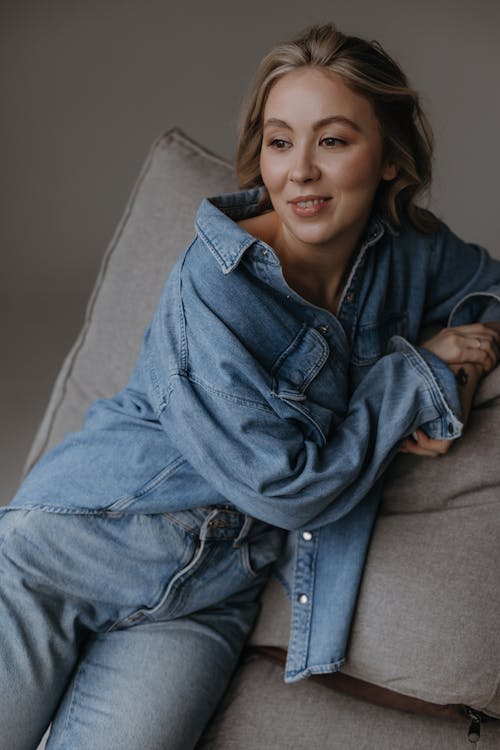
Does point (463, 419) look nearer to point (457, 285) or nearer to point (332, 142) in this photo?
point (457, 285)

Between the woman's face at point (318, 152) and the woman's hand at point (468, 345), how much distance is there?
276 mm

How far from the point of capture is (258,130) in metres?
1.75

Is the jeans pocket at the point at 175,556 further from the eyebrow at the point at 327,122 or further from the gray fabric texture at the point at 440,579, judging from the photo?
the eyebrow at the point at 327,122

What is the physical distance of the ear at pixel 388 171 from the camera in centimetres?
174

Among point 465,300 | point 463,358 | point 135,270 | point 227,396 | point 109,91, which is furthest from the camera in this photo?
point 109,91

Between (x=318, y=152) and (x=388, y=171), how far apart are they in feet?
0.67

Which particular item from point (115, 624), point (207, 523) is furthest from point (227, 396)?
point (115, 624)

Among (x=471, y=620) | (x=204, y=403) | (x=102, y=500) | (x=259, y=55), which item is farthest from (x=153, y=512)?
(x=259, y=55)

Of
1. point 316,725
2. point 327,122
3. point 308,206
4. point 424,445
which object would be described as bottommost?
point 316,725

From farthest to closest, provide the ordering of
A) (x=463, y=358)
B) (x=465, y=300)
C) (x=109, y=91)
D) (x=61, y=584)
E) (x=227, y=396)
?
(x=109, y=91) < (x=465, y=300) < (x=463, y=358) < (x=61, y=584) < (x=227, y=396)

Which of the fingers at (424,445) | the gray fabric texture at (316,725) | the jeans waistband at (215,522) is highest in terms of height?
the fingers at (424,445)

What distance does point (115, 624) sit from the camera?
1.71 meters

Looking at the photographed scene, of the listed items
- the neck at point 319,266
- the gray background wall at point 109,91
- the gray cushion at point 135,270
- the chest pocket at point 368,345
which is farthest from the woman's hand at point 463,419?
the gray background wall at point 109,91

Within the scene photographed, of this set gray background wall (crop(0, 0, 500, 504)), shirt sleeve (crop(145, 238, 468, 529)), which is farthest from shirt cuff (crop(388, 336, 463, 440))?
gray background wall (crop(0, 0, 500, 504))
